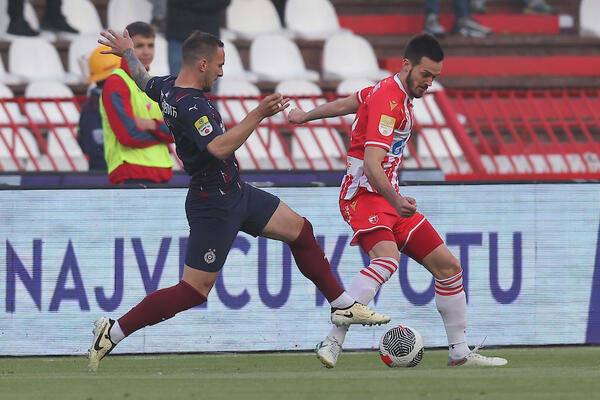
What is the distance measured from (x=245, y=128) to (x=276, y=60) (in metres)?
9.27

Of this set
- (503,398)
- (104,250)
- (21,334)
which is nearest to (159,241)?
(104,250)

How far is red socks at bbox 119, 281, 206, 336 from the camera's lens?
8.15 metres

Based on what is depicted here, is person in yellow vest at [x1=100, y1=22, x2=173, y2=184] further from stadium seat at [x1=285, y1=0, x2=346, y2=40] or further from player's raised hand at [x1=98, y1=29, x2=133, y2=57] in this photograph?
stadium seat at [x1=285, y1=0, x2=346, y2=40]

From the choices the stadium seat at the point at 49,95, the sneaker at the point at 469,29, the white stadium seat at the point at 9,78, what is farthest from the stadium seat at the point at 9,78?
the sneaker at the point at 469,29

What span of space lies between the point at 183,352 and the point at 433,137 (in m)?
6.60

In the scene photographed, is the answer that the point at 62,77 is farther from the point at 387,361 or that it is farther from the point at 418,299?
the point at 387,361

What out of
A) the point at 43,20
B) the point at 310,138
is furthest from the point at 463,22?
the point at 43,20

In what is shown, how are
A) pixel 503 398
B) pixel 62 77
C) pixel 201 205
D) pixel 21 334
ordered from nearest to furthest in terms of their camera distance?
pixel 503 398
pixel 201 205
pixel 21 334
pixel 62 77

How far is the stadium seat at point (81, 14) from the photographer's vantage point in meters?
16.9

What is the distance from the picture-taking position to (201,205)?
26.7 ft

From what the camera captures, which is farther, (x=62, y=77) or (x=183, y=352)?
(x=62, y=77)

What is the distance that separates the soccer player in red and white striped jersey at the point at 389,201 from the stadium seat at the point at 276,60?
318 inches

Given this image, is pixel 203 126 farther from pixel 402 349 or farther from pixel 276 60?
pixel 276 60

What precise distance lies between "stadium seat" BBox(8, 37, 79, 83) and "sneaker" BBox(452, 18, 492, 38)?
195 inches
